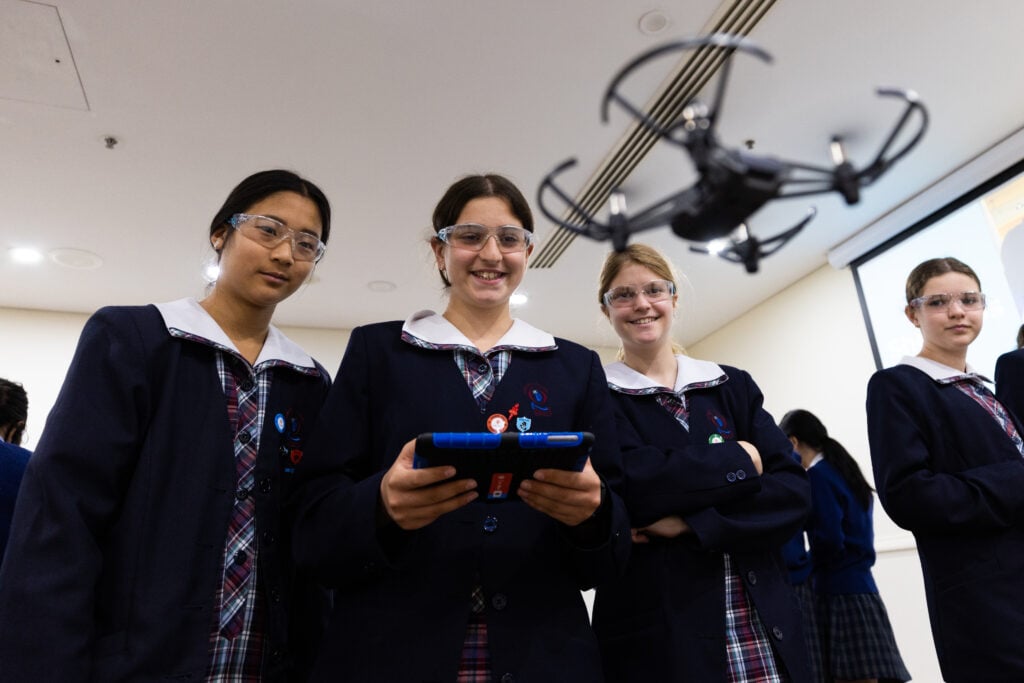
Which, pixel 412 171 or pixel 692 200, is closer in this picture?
pixel 692 200

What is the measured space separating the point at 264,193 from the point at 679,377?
101cm

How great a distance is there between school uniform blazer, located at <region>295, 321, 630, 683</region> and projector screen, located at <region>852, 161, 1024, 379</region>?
3273 millimetres

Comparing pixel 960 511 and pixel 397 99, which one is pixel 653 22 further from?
pixel 960 511

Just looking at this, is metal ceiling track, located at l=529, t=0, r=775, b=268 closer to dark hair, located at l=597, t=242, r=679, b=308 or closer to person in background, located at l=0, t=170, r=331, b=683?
dark hair, located at l=597, t=242, r=679, b=308

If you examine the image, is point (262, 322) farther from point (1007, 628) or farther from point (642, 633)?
point (1007, 628)

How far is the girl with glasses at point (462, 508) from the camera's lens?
0.94 m

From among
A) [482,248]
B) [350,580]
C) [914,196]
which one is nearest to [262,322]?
[482,248]

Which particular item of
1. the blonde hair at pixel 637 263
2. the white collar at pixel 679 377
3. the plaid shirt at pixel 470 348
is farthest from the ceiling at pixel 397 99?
the plaid shirt at pixel 470 348

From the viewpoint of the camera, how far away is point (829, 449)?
3238 millimetres

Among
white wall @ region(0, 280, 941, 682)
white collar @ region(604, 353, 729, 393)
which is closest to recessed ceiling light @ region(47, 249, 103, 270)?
white wall @ region(0, 280, 941, 682)

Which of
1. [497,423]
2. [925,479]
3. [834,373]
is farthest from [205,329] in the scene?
[834,373]

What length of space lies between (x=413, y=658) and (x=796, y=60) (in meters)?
3.11

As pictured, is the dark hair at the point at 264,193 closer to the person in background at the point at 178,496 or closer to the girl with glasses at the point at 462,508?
the person in background at the point at 178,496

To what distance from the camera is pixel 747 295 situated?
584 cm
